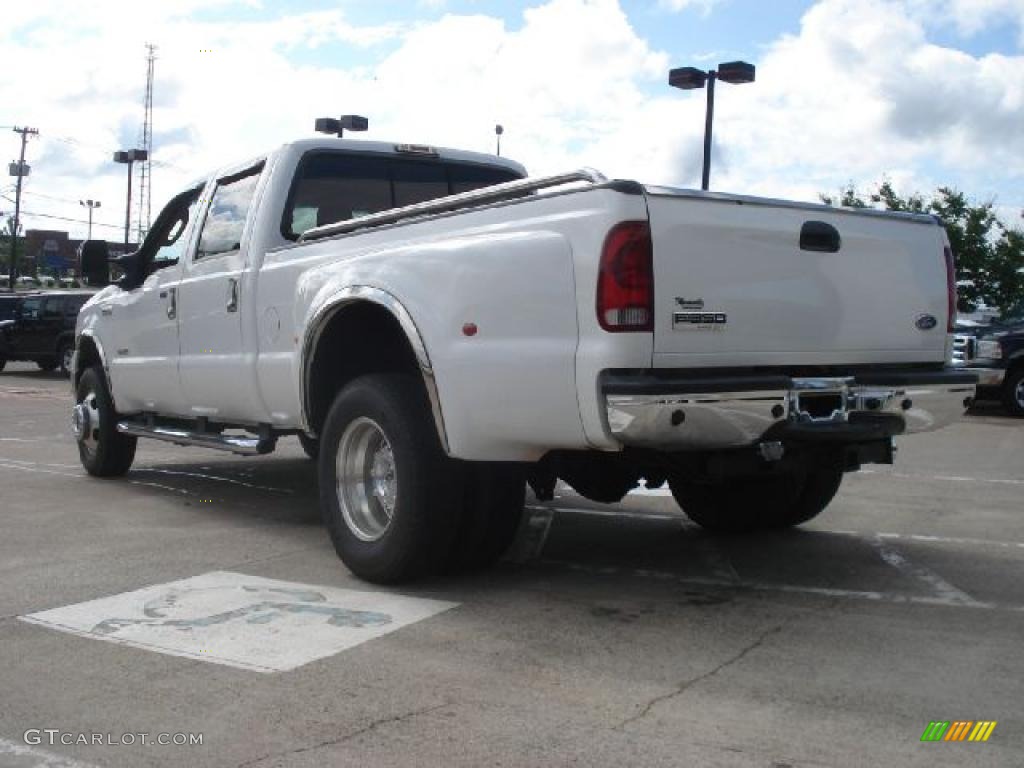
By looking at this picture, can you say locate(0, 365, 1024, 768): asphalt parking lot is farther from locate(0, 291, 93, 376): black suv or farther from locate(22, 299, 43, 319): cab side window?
locate(22, 299, 43, 319): cab side window

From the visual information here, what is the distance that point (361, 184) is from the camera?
7355 mm

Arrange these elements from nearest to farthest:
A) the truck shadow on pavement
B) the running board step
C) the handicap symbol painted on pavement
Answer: the handicap symbol painted on pavement < the truck shadow on pavement < the running board step

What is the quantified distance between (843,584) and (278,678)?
282 cm

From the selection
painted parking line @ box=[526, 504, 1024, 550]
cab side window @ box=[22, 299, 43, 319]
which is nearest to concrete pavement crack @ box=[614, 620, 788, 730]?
painted parking line @ box=[526, 504, 1024, 550]

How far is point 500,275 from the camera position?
4824 millimetres

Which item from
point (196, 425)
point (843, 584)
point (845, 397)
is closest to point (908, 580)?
point (843, 584)

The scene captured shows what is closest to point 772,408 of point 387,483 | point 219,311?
point 387,483

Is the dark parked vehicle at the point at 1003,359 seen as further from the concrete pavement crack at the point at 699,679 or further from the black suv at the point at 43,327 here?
the black suv at the point at 43,327

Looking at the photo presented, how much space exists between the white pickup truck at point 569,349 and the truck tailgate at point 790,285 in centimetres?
1

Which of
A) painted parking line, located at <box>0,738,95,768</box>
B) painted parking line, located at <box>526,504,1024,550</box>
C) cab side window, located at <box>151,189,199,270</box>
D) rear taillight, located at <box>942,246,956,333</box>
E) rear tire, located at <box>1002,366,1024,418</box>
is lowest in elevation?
painted parking line, located at <box>0,738,95,768</box>

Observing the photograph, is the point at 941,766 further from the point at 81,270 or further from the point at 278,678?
the point at 81,270

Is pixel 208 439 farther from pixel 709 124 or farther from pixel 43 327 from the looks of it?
pixel 43 327

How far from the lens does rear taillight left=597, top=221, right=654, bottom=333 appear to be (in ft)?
14.7

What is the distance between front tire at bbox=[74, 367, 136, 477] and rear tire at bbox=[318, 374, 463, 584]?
398 cm
